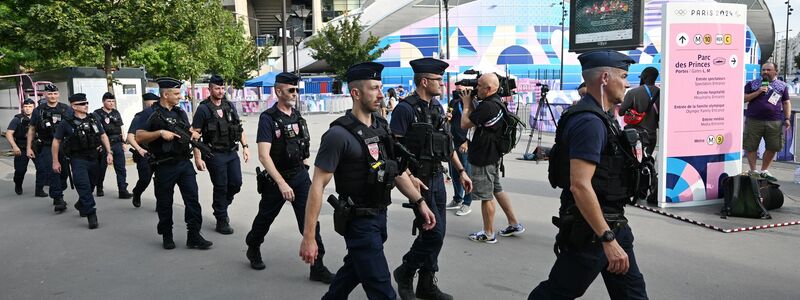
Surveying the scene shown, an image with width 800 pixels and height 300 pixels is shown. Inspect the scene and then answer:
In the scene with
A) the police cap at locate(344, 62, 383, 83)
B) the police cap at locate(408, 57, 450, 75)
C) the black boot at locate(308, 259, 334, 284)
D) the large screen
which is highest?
the large screen

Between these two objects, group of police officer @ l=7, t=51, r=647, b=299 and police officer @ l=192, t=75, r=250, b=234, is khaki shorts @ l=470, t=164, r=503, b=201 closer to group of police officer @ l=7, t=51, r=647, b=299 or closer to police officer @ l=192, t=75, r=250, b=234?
group of police officer @ l=7, t=51, r=647, b=299

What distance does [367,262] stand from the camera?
3229mm

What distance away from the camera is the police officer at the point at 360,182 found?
320cm

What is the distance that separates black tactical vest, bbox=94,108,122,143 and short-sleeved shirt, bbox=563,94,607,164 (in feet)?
25.9

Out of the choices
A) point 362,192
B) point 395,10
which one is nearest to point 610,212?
point 362,192

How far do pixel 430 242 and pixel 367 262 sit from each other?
107 cm

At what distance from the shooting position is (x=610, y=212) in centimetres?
296

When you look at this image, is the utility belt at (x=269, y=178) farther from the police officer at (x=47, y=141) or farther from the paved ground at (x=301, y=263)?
the police officer at (x=47, y=141)

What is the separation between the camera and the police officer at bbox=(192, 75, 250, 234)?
648 cm

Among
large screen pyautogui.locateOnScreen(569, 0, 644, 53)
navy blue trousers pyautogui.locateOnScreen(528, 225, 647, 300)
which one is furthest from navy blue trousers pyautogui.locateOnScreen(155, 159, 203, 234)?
large screen pyautogui.locateOnScreen(569, 0, 644, 53)

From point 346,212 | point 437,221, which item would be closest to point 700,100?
point 437,221

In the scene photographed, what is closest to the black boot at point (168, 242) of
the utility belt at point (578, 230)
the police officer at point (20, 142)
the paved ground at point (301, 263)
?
the paved ground at point (301, 263)

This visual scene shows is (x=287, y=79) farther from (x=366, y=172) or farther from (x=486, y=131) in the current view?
(x=366, y=172)

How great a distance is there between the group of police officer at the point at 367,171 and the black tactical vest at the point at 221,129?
12 mm
